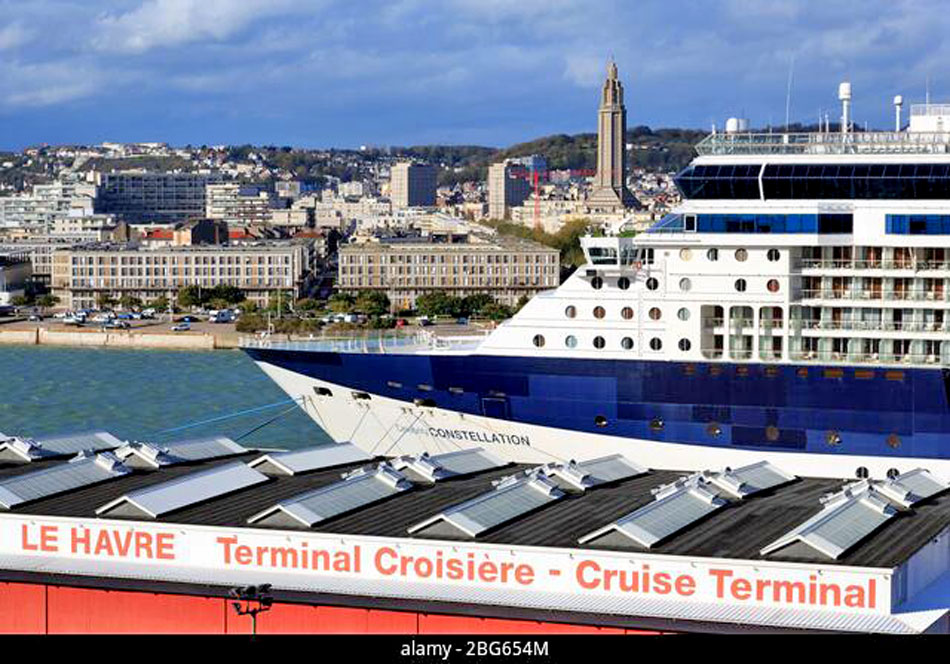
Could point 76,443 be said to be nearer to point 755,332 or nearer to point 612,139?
point 755,332

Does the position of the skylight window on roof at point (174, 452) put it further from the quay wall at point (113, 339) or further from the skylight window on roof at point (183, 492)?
the quay wall at point (113, 339)

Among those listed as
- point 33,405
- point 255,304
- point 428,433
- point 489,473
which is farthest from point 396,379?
point 255,304

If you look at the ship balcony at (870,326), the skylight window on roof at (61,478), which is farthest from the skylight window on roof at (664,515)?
the skylight window on roof at (61,478)

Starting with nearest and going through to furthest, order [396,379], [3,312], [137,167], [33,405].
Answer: [396,379], [33,405], [3,312], [137,167]

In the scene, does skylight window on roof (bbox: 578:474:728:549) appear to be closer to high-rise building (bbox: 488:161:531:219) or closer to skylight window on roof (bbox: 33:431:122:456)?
skylight window on roof (bbox: 33:431:122:456)

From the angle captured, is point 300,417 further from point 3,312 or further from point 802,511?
point 3,312

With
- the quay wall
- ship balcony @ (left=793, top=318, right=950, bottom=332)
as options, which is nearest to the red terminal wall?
ship balcony @ (left=793, top=318, right=950, bottom=332)
